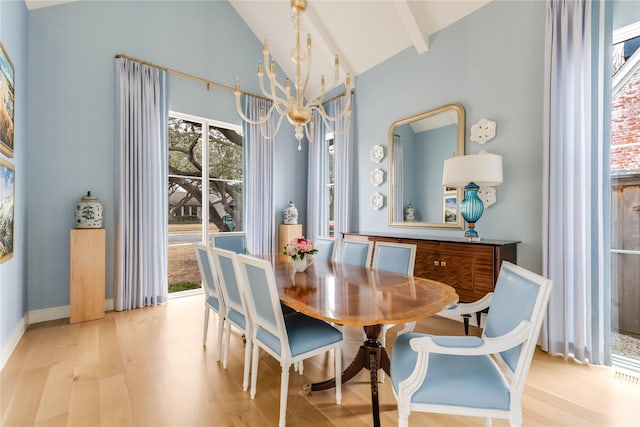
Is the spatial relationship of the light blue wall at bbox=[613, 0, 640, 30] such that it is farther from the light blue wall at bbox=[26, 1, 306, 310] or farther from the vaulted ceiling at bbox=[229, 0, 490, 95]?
the light blue wall at bbox=[26, 1, 306, 310]

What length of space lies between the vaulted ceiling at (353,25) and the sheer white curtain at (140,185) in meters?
1.07

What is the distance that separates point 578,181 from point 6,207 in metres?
4.46

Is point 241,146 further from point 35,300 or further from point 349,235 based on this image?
point 35,300

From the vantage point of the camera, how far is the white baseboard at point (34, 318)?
2404 millimetres

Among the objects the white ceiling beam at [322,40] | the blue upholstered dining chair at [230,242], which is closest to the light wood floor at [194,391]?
the blue upholstered dining chair at [230,242]

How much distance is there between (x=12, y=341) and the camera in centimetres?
244

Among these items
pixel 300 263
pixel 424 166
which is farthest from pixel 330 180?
pixel 300 263

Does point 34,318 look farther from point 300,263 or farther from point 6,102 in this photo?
point 300,263

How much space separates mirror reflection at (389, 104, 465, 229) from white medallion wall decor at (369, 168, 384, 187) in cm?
16

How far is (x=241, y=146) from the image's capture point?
4.64 m

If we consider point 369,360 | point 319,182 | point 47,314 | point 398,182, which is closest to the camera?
point 369,360

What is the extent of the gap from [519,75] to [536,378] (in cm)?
255

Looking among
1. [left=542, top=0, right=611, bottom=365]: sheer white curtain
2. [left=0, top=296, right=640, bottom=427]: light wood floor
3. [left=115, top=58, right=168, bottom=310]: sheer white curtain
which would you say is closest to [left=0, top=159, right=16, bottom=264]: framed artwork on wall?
[left=0, top=296, right=640, bottom=427]: light wood floor

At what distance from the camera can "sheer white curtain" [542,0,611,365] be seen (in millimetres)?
2203
